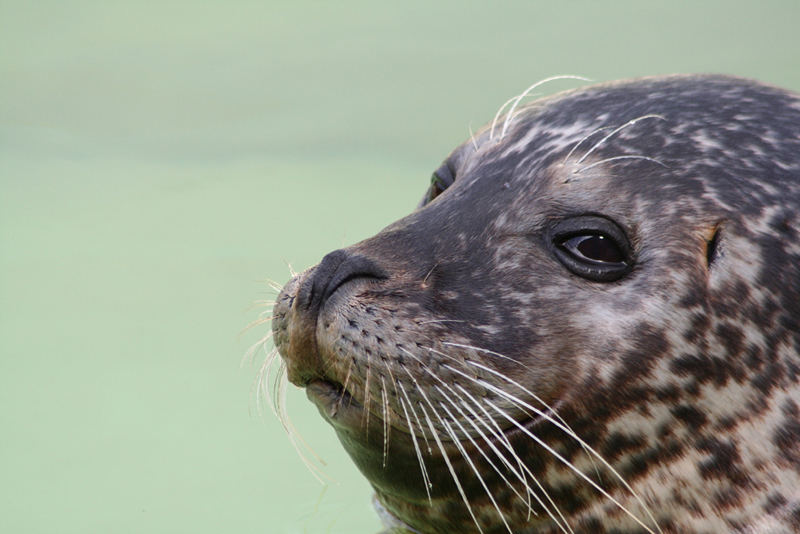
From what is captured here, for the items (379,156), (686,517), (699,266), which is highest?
(699,266)

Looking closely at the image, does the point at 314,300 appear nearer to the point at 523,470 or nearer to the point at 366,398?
the point at 366,398

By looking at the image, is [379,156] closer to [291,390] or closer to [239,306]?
[239,306]

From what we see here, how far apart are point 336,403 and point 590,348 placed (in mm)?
455

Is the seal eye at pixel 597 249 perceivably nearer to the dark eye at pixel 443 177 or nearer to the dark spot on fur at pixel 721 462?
the dark spot on fur at pixel 721 462

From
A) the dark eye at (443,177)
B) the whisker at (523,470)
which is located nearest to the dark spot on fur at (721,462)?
the whisker at (523,470)

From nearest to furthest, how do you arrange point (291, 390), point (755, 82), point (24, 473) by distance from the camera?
point (755, 82), point (24, 473), point (291, 390)

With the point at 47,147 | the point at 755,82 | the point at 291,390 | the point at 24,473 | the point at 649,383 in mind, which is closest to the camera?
the point at 649,383

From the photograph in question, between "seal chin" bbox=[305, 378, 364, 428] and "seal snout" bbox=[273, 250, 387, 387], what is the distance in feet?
0.07

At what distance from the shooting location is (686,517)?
5.93 feet

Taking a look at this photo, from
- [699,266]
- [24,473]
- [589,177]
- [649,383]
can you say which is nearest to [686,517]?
[649,383]

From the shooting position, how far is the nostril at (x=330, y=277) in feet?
6.06

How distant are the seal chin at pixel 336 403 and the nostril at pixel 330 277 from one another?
0.14m

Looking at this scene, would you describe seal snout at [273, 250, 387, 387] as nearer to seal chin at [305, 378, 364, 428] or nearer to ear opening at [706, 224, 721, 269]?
seal chin at [305, 378, 364, 428]

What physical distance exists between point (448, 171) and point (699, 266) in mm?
697
